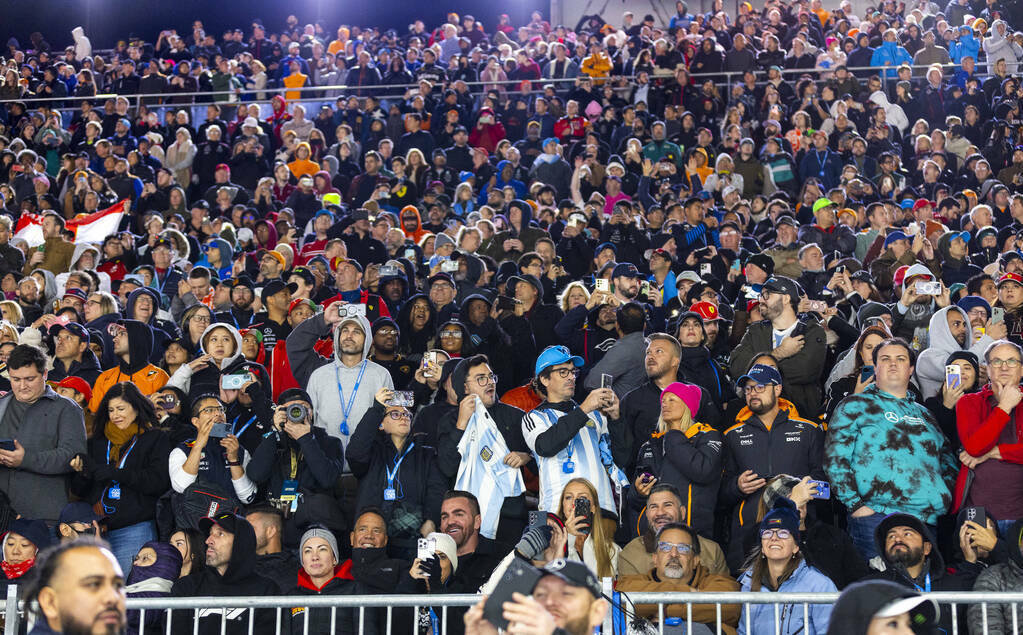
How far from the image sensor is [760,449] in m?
7.52

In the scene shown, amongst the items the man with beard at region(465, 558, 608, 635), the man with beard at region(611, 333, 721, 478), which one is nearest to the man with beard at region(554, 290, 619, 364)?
the man with beard at region(611, 333, 721, 478)

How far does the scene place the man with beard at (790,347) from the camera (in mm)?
8469

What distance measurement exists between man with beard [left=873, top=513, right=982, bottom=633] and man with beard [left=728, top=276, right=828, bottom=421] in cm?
182

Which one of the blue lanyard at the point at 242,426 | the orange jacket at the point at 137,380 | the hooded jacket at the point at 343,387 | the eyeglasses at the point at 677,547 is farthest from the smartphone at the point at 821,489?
the orange jacket at the point at 137,380

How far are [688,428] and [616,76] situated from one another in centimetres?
1175

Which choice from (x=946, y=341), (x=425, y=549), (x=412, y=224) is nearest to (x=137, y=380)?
(x=425, y=549)

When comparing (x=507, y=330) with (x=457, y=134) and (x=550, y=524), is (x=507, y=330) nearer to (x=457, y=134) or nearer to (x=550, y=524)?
(x=550, y=524)

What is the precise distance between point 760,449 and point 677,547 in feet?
3.63

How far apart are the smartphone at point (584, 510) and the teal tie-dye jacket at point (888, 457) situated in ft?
4.86

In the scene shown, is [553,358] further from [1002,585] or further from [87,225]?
[87,225]

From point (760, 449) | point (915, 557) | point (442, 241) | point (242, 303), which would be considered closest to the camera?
point (915, 557)

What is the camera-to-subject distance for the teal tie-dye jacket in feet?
23.7

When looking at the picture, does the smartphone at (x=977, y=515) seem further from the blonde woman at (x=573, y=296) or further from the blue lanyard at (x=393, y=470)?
the blonde woman at (x=573, y=296)

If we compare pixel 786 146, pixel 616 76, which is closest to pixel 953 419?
pixel 786 146
